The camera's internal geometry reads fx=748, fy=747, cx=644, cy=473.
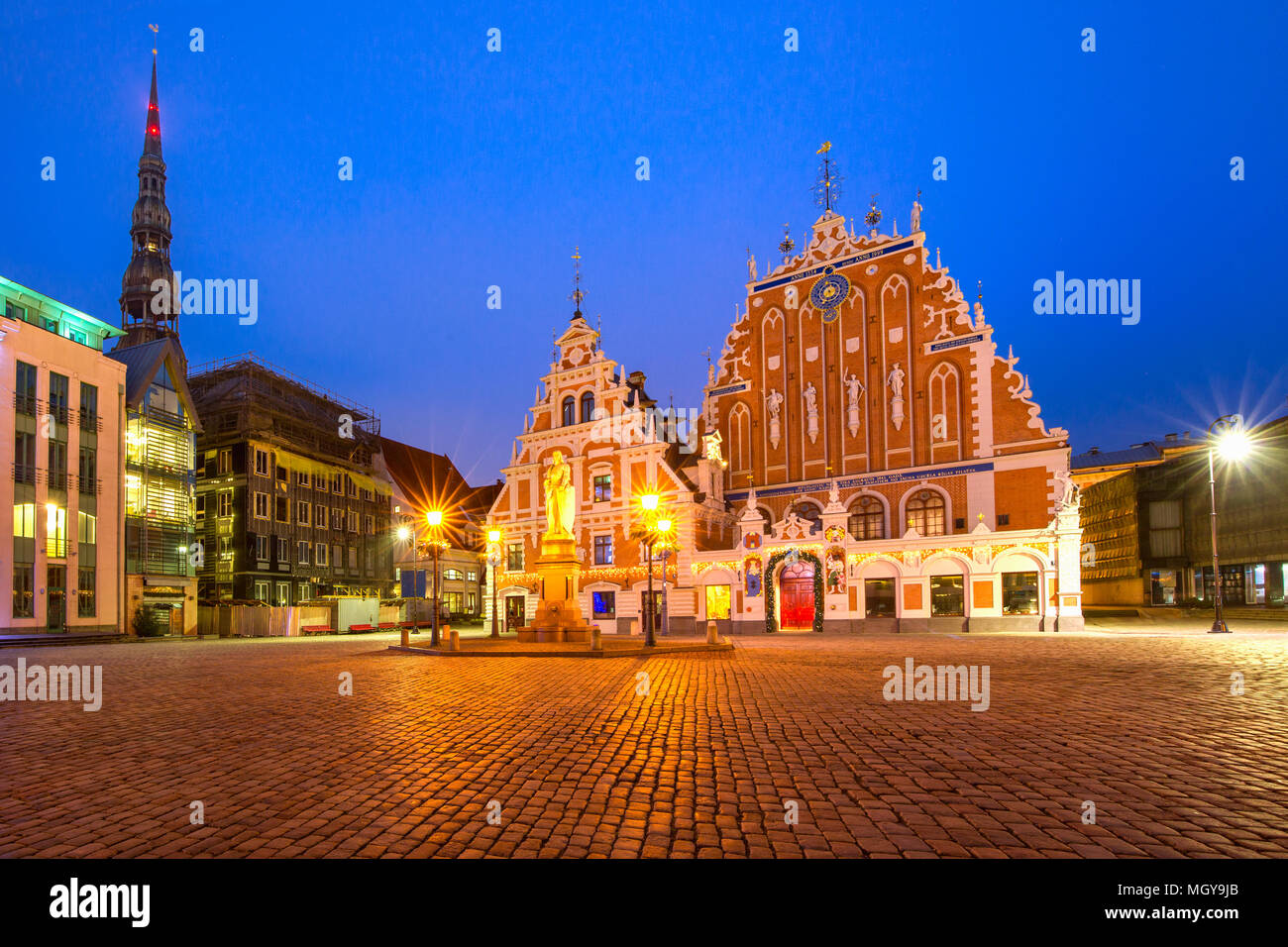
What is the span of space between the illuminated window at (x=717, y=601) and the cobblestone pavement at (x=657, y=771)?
26.9m

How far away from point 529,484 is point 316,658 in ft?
76.9

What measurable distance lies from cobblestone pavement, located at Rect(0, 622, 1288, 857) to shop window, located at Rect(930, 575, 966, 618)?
2234 cm

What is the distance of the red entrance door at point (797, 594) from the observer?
38.8 m

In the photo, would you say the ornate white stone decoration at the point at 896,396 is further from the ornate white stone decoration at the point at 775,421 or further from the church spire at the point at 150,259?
the church spire at the point at 150,259

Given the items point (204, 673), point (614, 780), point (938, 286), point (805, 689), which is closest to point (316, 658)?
point (204, 673)

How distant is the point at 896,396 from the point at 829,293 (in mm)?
7434

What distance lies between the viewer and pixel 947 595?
36.2 metres

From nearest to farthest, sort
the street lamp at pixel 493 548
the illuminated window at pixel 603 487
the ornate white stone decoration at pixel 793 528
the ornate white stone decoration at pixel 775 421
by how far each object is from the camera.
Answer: the ornate white stone decoration at pixel 793 528, the illuminated window at pixel 603 487, the ornate white stone decoration at pixel 775 421, the street lamp at pixel 493 548

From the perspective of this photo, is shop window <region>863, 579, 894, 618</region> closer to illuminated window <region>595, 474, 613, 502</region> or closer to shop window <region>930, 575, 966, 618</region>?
shop window <region>930, 575, 966, 618</region>

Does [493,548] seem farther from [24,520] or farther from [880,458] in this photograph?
[880,458]

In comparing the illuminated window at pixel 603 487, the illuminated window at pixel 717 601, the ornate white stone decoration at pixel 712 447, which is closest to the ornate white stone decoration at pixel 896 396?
the ornate white stone decoration at pixel 712 447

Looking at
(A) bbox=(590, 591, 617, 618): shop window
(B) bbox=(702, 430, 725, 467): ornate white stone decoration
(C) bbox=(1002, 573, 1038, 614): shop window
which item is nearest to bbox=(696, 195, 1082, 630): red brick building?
(C) bbox=(1002, 573, 1038, 614): shop window

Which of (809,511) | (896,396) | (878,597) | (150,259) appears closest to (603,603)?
(809,511)
